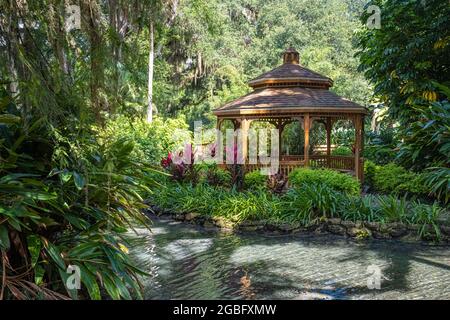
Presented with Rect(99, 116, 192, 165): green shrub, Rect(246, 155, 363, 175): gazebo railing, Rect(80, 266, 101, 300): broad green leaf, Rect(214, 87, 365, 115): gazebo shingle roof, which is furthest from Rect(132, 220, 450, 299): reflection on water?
Rect(99, 116, 192, 165): green shrub

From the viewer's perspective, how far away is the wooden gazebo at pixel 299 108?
13.9m

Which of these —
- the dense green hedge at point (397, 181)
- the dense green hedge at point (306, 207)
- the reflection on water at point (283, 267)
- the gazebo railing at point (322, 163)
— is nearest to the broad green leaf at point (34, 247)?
the reflection on water at point (283, 267)

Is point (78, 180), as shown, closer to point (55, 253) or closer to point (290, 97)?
point (55, 253)

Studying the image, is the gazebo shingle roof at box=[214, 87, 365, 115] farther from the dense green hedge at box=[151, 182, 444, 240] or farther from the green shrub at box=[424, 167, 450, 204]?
the green shrub at box=[424, 167, 450, 204]

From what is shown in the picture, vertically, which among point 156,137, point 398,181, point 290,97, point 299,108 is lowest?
point 398,181

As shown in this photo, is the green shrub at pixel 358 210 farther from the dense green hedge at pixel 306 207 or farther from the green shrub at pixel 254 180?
the green shrub at pixel 254 180

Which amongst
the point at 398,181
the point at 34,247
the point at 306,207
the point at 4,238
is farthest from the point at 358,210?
the point at 4,238

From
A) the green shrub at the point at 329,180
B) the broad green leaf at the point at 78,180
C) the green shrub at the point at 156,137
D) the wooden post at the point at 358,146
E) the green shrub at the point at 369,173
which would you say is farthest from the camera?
the green shrub at the point at 156,137

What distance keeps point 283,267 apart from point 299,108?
711 centimetres

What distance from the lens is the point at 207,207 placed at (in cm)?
1144

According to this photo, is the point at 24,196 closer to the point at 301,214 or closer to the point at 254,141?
the point at 301,214

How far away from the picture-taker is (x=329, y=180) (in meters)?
11.7

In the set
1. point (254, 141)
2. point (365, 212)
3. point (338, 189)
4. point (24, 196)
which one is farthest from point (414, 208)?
point (254, 141)

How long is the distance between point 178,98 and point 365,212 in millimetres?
23043
